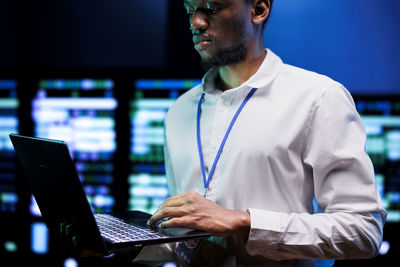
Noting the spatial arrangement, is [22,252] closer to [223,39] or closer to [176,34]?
[176,34]

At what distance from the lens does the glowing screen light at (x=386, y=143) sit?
6.98 ft

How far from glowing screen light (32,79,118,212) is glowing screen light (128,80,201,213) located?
0.12 metres

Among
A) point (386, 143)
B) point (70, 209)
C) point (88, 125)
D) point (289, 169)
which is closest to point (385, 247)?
point (386, 143)

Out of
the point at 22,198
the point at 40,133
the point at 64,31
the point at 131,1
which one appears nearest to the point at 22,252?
the point at 22,198

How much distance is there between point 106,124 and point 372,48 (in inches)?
57.3

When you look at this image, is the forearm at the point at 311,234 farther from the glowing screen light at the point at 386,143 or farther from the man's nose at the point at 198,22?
the glowing screen light at the point at 386,143

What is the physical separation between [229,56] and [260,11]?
6.0 inches

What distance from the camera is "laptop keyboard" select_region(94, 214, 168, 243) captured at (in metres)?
0.93

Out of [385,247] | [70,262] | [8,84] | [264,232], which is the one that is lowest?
[70,262]

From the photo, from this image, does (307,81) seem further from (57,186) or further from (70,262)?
(70,262)

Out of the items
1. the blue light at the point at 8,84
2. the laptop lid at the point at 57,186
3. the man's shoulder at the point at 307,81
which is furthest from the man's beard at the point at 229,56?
the blue light at the point at 8,84

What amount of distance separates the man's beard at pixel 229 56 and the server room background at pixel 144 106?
104cm

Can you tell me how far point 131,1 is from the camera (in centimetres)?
276

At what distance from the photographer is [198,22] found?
1.15 m
